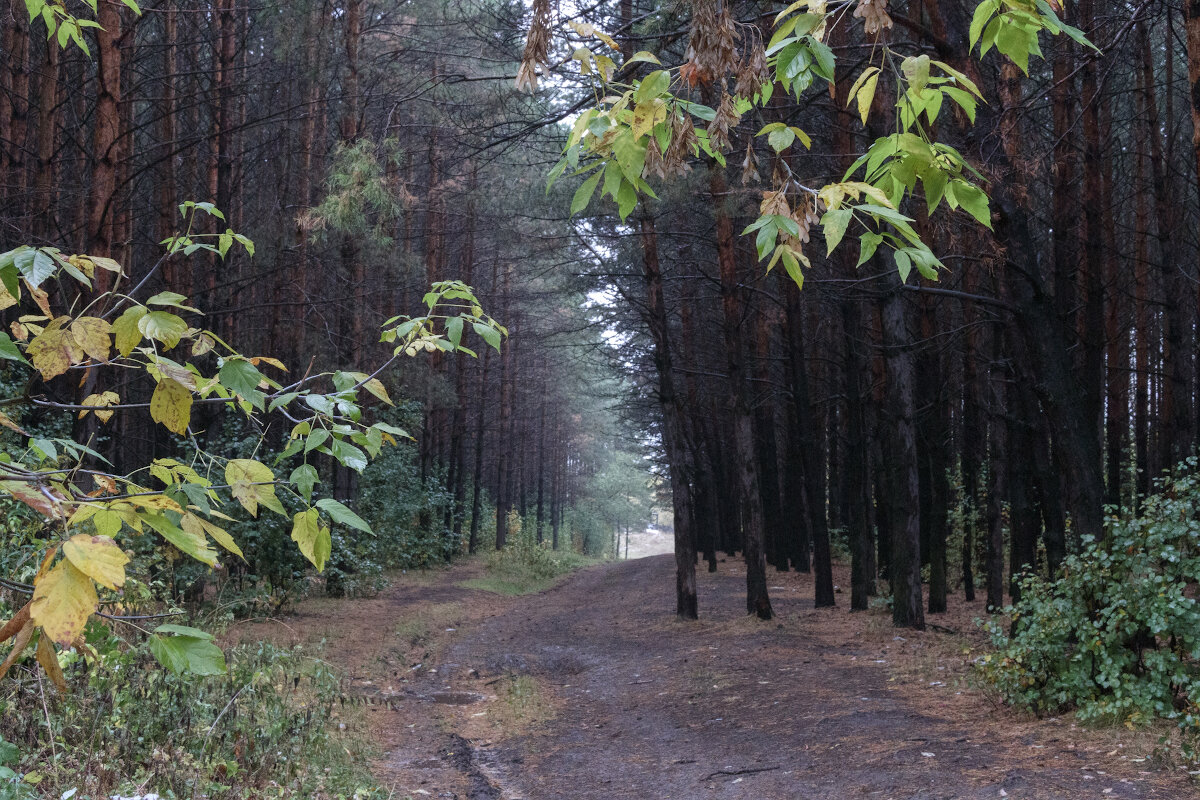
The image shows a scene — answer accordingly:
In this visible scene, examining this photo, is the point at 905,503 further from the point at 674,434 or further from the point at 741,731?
the point at 741,731

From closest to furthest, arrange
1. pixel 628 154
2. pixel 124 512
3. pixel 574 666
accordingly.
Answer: pixel 124 512 → pixel 628 154 → pixel 574 666

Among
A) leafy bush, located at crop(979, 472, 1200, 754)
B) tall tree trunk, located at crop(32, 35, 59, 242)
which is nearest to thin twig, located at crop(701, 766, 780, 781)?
leafy bush, located at crop(979, 472, 1200, 754)

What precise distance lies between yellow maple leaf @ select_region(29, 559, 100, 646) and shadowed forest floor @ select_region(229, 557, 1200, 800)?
4.97m

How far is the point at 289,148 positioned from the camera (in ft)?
55.1

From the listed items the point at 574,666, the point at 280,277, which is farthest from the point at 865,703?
the point at 280,277

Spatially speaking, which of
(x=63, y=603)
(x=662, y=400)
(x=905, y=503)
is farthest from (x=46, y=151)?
(x=905, y=503)

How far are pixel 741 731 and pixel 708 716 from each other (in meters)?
0.71

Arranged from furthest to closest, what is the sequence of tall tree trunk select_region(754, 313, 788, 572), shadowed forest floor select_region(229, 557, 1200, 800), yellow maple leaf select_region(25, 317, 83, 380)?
tall tree trunk select_region(754, 313, 788, 572) < shadowed forest floor select_region(229, 557, 1200, 800) < yellow maple leaf select_region(25, 317, 83, 380)

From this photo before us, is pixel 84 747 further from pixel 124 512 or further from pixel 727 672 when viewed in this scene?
pixel 727 672

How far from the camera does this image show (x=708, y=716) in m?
8.05

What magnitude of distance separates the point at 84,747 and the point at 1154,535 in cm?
681

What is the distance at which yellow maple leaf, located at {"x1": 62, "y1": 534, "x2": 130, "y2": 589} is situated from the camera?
1421 mm

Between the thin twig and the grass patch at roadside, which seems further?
the grass patch at roadside

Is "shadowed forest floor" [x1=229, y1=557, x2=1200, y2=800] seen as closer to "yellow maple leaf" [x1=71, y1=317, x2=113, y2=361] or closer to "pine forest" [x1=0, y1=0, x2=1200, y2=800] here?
"pine forest" [x1=0, y1=0, x2=1200, y2=800]
